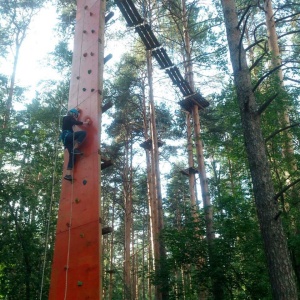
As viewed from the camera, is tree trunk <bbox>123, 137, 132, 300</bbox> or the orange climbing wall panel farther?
tree trunk <bbox>123, 137, 132, 300</bbox>

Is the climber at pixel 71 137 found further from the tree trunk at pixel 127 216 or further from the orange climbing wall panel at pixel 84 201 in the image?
the tree trunk at pixel 127 216

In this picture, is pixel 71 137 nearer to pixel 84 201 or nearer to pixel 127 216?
pixel 84 201

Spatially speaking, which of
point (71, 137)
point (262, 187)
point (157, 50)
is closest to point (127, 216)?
point (157, 50)

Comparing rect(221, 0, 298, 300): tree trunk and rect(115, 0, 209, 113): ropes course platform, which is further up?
rect(115, 0, 209, 113): ropes course platform

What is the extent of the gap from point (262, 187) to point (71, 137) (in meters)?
2.48

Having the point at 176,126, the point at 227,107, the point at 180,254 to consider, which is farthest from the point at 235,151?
the point at 176,126

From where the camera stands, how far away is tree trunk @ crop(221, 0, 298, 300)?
10.8 ft

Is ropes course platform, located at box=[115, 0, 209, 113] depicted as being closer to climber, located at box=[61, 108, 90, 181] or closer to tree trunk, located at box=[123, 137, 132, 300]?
climber, located at box=[61, 108, 90, 181]

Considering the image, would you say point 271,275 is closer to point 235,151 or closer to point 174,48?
point 235,151

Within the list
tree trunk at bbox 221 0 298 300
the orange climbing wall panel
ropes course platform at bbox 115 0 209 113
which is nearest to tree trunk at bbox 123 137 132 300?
ropes course platform at bbox 115 0 209 113

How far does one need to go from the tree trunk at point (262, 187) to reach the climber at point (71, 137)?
2.08 metres

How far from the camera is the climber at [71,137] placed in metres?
4.23

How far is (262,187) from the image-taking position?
3.72 m

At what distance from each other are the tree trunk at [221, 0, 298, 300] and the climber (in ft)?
6.82
